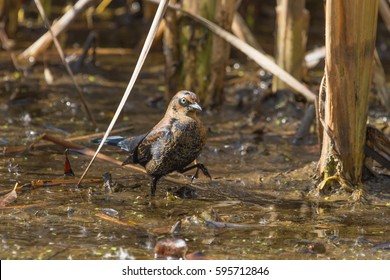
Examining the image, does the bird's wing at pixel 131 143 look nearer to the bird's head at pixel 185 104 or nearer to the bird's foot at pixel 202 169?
the bird's head at pixel 185 104

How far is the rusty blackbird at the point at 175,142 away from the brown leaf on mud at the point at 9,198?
2.95ft

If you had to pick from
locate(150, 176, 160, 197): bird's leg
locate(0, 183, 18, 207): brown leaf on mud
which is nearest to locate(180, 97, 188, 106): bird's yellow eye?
locate(150, 176, 160, 197): bird's leg

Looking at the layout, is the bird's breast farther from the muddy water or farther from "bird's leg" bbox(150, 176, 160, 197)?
the muddy water

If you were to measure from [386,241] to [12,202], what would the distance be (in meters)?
2.21

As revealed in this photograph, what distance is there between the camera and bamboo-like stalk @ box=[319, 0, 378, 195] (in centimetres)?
527

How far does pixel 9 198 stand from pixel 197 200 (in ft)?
3.91

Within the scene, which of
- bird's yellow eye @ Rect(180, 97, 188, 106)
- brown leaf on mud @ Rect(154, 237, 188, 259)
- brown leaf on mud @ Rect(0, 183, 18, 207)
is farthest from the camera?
bird's yellow eye @ Rect(180, 97, 188, 106)

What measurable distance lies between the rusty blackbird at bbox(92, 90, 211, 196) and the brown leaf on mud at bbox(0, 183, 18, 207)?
0.90 m

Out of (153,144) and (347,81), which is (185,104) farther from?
(347,81)

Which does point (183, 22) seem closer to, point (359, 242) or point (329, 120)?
point (329, 120)

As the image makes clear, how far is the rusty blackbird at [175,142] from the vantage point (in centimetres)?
563

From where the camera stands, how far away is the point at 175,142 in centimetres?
562

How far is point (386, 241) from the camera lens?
15.9 feet
